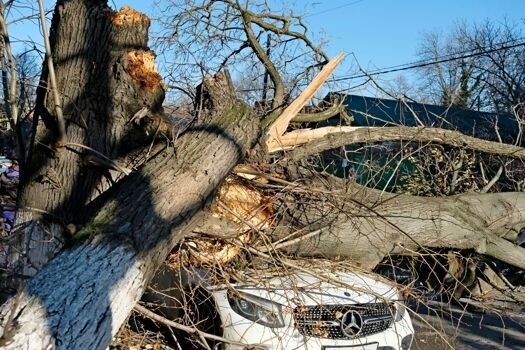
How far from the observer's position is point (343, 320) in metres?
4.93

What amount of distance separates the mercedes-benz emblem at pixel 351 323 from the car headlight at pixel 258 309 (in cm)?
53

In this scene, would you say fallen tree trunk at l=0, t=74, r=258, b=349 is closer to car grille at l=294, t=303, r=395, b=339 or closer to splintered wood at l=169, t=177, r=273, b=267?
splintered wood at l=169, t=177, r=273, b=267

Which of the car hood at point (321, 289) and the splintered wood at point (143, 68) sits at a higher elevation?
the splintered wood at point (143, 68)

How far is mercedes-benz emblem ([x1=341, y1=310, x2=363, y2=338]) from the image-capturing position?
4.93 m

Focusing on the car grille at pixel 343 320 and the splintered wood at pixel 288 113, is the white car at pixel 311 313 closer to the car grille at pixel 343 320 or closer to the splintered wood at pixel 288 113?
the car grille at pixel 343 320

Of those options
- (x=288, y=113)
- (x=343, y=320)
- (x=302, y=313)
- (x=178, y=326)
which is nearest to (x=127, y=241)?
(x=178, y=326)

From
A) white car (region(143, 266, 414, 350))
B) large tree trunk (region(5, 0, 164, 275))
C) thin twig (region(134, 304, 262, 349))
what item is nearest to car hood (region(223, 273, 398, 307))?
white car (region(143, 266, 414, 350))

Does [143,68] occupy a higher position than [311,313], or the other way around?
[143,68]

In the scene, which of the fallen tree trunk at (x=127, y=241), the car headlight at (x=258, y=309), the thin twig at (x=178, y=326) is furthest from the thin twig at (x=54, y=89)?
the car headlight at (x=258, y=309)

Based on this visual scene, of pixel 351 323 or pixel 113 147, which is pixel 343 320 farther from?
pixel 113 147

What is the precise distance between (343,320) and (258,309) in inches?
27.0

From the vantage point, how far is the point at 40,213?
14.8ft

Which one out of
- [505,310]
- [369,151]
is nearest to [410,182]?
[369,151]

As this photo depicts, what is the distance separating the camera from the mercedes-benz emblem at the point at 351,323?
4.93 metres
